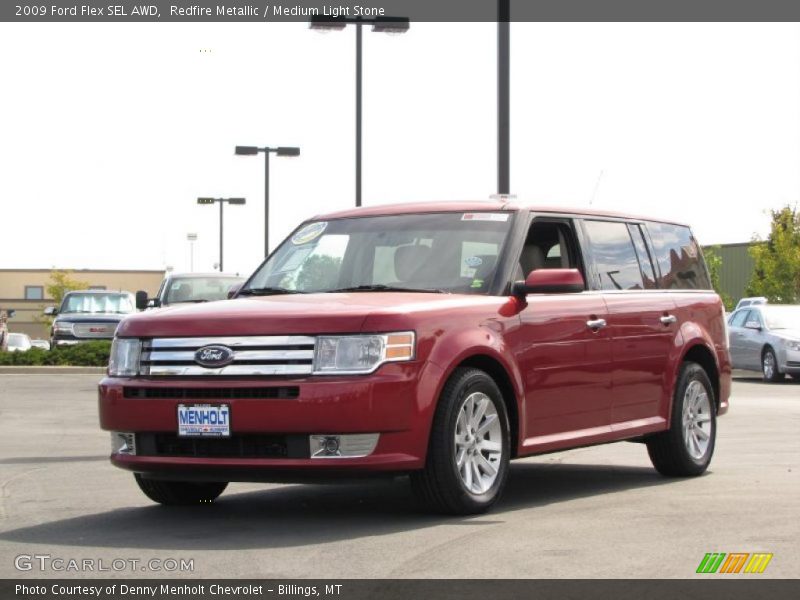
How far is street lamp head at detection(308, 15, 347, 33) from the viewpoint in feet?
94.5

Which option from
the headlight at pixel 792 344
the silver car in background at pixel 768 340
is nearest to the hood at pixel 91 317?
the silver car in background at pixel 768 340

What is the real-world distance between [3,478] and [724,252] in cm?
7332

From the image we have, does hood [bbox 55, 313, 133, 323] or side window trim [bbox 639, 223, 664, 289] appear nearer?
side window trim [bbox 639, 223, 664, 289]

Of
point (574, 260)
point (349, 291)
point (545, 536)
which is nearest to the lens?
point (545, 536)

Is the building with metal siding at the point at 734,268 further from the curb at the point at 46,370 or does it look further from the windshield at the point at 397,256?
the windshield at the point at 397,256

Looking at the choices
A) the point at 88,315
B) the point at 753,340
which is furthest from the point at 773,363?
the point at 88,315

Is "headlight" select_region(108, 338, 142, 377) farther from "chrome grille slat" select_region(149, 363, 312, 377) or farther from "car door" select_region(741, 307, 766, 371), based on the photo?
"car door" select_region(741, 307, 766, 371)

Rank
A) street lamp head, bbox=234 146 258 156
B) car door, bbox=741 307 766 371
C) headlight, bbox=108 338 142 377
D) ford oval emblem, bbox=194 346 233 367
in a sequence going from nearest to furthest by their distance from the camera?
ford oval emblem, bbox=194 346 233 367 → headlight, bbox=108 338 142 377 → car door, bbox=741 307 766 371 → street lamp head, bbox=234 146 258 156

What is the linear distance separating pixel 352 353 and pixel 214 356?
81 centimetres

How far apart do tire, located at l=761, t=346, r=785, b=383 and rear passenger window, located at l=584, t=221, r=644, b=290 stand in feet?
61.3

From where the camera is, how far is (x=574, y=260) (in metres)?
10.8

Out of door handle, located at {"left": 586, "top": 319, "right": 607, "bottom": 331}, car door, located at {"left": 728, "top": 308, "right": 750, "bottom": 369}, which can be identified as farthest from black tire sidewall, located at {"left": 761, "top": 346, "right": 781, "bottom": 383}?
door handle, located at {"left": 586, "top": 319, "right": 607, "bottom": 331}

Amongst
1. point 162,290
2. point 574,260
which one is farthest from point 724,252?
point 574,260

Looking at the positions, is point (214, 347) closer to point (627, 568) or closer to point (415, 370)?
point (415, 370)
